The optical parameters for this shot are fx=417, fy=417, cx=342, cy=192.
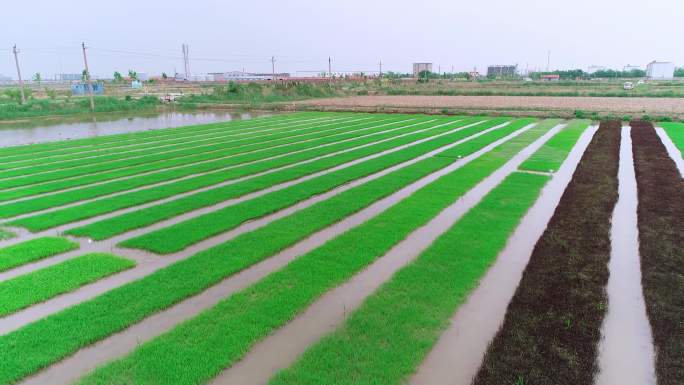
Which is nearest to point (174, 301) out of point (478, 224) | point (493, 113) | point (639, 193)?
point (478, 224)

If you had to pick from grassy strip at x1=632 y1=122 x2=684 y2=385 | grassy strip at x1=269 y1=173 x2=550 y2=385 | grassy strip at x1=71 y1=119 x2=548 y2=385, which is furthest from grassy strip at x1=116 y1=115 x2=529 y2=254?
grassy strip at x1=632 y1=122 x2=684 y2=385

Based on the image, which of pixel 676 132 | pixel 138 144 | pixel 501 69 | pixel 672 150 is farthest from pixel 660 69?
pixel 138 144

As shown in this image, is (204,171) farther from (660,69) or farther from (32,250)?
(660,69)

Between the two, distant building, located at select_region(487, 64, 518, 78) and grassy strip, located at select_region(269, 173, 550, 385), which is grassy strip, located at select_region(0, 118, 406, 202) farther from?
distant building, located at select_region(487, 64, 518, 78)

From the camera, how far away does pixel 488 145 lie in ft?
64.6

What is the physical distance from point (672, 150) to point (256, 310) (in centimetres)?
1946

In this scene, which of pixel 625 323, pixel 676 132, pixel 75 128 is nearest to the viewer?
pixel 625 323

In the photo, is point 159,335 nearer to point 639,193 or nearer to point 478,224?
point 478,224

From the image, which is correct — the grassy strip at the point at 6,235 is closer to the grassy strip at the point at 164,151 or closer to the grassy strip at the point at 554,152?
the grassy strip at the point at 164,151

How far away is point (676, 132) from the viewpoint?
22.3 metres

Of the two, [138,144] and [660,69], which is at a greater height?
[660,69]

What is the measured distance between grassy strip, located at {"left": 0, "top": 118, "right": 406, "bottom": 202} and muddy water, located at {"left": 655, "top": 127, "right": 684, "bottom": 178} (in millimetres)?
14037

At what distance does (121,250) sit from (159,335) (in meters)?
3.40

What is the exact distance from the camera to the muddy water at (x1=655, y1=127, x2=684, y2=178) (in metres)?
14.7
